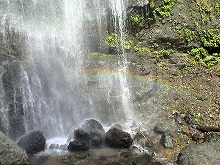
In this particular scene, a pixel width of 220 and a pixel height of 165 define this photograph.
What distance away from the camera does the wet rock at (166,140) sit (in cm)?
1161

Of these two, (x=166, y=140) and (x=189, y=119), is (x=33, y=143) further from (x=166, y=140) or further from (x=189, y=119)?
(x=189, y=119)

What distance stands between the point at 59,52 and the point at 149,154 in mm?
6678

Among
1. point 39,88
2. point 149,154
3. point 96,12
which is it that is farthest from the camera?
point 96,12

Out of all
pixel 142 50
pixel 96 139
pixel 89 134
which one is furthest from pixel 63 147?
pixel 142 50

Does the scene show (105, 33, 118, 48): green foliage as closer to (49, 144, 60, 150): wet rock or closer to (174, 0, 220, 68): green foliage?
(174, 0, 220, 68): green foliage

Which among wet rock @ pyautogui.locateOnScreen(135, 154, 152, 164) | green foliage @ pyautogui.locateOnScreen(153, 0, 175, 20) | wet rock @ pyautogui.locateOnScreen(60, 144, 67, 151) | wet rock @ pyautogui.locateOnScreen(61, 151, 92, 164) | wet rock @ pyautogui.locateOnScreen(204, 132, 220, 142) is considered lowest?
wet rock @ pyautogui.locateOnScreen(135, 154, 152, 164)

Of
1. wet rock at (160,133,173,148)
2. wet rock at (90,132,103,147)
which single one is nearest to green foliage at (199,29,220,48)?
wet rock at (160,133,173,148)

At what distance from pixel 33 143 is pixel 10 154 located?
221 cm

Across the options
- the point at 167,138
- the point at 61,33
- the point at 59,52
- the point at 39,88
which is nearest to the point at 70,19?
the point at 61,33

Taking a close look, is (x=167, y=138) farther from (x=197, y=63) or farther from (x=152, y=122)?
(x=197, y=63)

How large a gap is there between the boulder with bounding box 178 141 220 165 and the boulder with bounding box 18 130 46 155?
5.02m

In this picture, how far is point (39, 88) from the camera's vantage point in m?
13.5

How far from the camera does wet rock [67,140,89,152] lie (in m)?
11.2

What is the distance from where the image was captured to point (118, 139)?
1150cm
